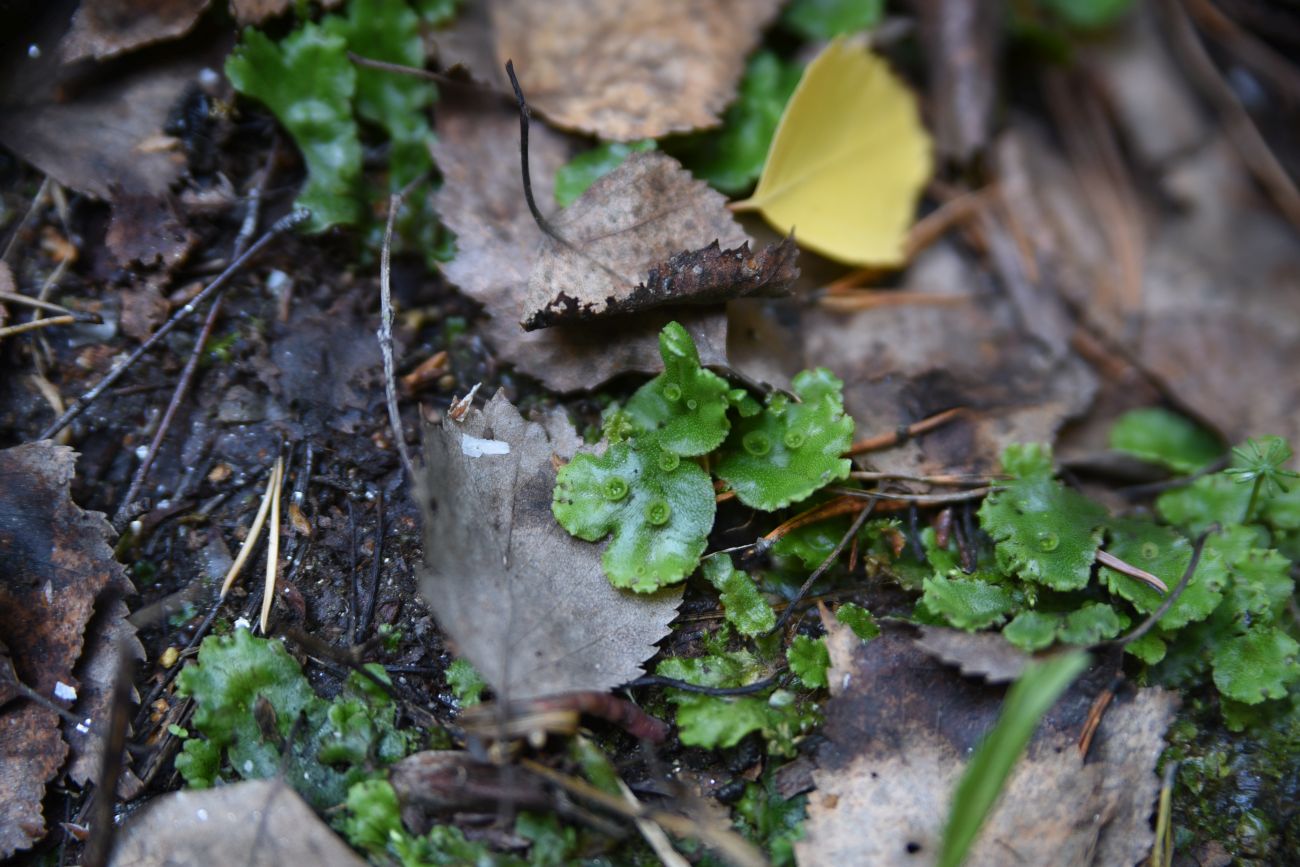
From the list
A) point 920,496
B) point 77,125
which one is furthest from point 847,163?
point 77,125

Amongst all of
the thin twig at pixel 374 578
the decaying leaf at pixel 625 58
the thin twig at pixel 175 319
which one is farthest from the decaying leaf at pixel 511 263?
the thin twig at pixel 374 578

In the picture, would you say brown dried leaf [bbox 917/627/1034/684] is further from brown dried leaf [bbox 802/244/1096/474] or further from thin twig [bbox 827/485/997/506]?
brown dried leaf [bbox 802/244/1096/474]

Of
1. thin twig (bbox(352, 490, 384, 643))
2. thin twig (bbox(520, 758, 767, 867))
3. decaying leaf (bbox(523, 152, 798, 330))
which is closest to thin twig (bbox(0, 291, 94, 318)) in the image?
thin twig (bbox(352, 490, 384, 643))

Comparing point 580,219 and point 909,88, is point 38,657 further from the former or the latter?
point 909,88

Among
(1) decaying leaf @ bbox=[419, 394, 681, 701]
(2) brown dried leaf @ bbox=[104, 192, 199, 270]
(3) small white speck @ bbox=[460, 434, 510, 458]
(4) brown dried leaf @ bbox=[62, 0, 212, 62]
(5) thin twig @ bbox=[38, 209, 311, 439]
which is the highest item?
(4) brown dried leaf @ bbox=[62, 0, 212, 62]

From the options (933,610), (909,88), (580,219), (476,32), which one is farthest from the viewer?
(909,88)

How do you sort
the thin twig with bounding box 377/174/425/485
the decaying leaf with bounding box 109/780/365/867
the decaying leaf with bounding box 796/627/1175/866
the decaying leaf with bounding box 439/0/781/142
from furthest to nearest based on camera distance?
1. the decaying leaf with bounding box 439/0/781/142
2. the thin twig with bounding box 377/174/425/485
3. the decaying leaf with bounding box 796/627/1175/866
4. the decaying leaf with bounding box 109/780/365/867

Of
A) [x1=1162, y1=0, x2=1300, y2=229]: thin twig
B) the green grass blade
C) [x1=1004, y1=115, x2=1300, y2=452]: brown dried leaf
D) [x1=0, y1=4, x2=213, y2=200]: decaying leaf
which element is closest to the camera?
the green grass blade

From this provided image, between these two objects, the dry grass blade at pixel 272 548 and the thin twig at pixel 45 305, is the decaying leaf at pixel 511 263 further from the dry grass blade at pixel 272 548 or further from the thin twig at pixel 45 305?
the thin twig at pixel 45 305

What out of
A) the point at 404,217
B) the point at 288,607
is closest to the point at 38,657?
the point at 288,607
